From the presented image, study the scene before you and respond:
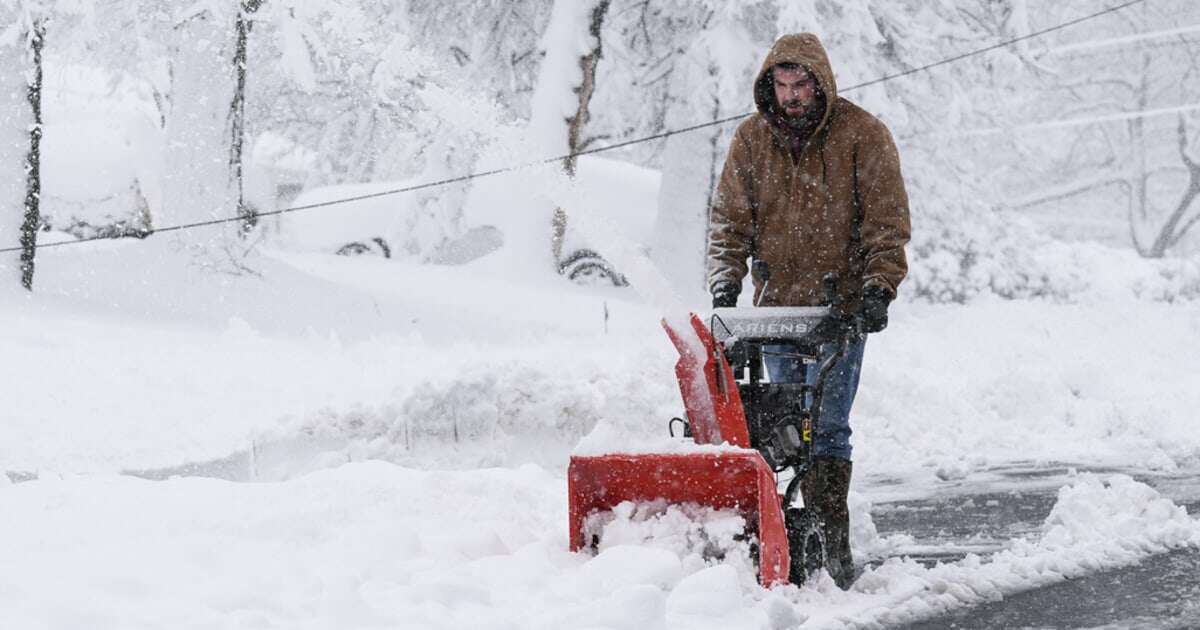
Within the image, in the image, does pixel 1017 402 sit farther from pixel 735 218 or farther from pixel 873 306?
pixel 873 306

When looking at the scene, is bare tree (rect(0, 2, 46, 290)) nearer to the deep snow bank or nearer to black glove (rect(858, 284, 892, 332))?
the deep snow bank

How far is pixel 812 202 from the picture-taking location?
19.0ft

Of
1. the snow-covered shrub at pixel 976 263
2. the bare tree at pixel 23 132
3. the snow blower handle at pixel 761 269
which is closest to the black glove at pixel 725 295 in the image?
the snow blower handle at pixel 761 269

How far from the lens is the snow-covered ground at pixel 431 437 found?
192 inches

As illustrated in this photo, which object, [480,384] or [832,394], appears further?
[480,384]

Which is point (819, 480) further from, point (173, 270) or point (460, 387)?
point (173, 270)

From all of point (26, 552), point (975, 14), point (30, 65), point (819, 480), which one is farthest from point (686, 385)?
point (975, 14)

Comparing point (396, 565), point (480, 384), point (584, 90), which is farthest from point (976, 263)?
point (396, 565)

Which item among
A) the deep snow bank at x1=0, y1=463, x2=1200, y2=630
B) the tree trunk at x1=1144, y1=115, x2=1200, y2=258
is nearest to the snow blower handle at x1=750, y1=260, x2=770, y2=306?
the deep snow bank at x1=0, y1=463, x2=1200, y2=630

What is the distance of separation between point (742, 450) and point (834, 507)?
891mm

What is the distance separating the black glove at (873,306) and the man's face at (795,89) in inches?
26.3

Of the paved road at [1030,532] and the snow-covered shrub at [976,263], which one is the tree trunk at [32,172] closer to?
the paved road at [1030,532]

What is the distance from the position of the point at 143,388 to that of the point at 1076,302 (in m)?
15.2

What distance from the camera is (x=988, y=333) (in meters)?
18.4
